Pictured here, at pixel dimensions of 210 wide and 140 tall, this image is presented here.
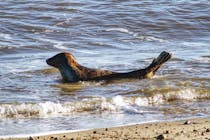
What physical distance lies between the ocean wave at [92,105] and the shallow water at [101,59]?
1 cm

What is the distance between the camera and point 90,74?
12.0m

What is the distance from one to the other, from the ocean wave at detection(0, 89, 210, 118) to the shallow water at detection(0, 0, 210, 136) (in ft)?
0.04

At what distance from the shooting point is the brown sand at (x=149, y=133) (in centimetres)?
757

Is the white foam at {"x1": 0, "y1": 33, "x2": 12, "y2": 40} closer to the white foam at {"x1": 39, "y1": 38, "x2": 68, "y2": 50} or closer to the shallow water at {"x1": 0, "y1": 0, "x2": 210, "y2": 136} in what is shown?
the shallow water at {"x1": 0, "y1": 0, "x2": 210, "y2": 136}

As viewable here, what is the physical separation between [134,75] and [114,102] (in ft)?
5.85

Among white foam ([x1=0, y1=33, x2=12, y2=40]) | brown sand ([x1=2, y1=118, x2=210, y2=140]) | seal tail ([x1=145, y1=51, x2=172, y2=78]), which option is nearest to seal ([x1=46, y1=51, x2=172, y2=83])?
seal tail ([x1=145, y1=51, x2=172, y2=78])

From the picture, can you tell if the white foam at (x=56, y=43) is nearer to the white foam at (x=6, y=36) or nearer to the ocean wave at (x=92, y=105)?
the white foam at (x=6, y=36)

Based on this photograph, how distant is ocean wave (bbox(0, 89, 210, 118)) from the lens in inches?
374

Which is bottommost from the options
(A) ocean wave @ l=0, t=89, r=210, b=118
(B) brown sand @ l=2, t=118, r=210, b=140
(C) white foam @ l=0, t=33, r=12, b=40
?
(A) ocean wave @ l=0, t=89, r=210, b=118

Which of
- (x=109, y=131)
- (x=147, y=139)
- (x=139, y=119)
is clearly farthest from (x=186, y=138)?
(x=139, y=119)

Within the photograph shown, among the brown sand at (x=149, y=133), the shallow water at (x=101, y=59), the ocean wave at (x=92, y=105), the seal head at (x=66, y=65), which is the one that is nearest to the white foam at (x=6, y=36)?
the shallow water at (x=101, y=59)

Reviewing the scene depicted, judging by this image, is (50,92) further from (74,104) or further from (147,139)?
(147,139)

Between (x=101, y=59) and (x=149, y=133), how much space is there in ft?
21.3

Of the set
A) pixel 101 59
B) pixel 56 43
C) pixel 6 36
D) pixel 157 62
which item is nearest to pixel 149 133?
pixel 157 62
